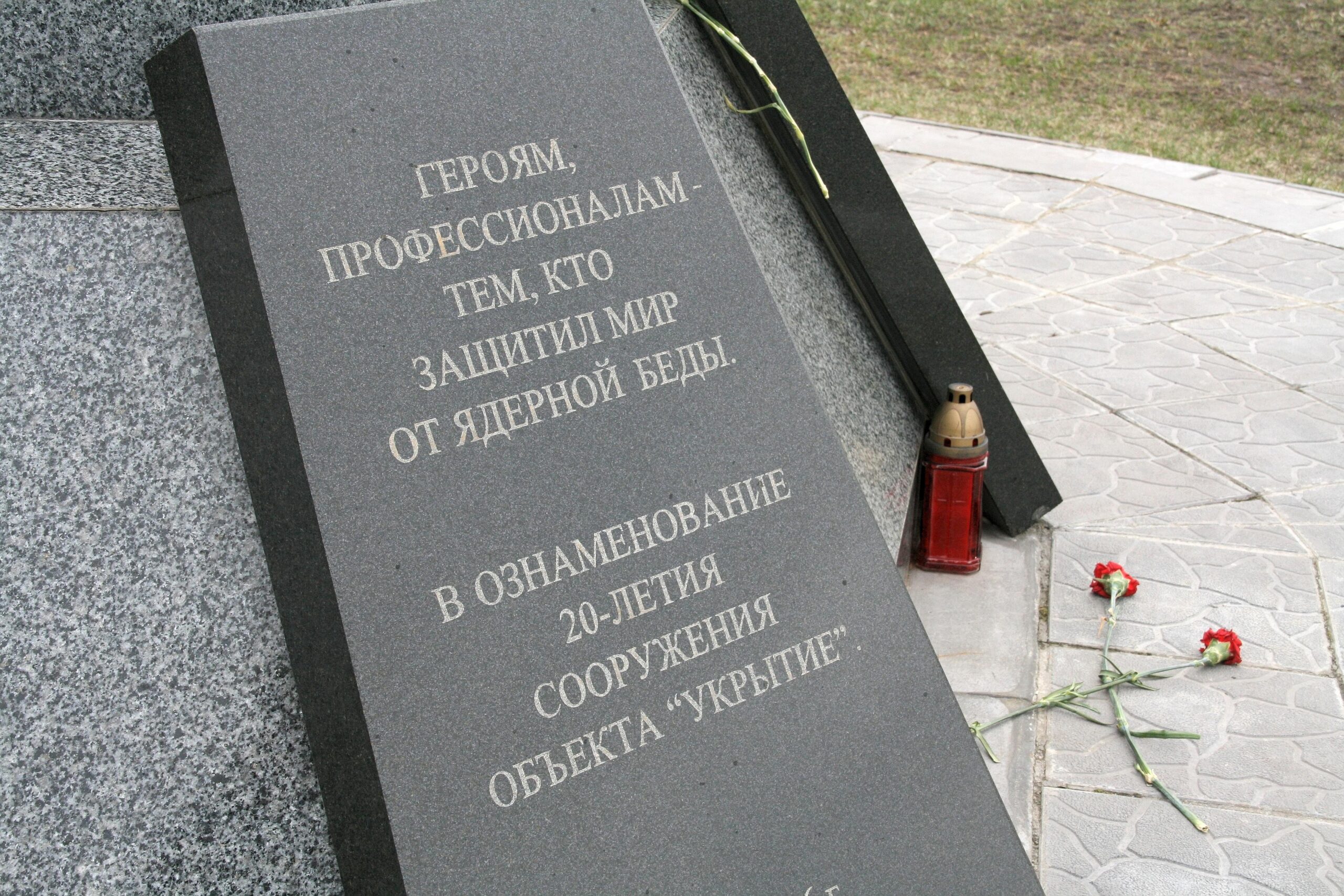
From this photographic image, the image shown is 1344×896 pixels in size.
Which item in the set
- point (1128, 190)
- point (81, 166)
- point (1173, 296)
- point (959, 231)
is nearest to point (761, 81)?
point (81, 166)

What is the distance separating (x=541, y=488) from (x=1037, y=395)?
278 centimetres

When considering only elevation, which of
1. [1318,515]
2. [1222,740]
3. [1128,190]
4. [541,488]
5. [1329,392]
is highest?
[541,488]

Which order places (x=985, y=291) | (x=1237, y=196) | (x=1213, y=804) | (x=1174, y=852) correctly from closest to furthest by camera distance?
1. (x=1174, y=852)
2. (x=1213, y=804)
3. (x=985, y=291)
4. (x=1237, y=196)

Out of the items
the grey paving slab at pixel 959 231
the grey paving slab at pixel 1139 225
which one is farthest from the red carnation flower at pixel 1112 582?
the grey paving slab at pixel 1139 225

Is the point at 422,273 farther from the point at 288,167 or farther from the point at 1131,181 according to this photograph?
the point at 1131,181

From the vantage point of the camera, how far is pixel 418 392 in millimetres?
1960

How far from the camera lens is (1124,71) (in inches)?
375

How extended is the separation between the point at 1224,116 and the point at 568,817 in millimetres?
8025

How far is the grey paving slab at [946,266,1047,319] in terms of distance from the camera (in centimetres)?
523

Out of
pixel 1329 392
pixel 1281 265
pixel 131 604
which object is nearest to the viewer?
pixel 131 604

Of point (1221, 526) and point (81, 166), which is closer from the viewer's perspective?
point (81, 166)

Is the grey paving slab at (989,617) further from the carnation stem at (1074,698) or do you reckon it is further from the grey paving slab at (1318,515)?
the grey paving slab at (1318,515)

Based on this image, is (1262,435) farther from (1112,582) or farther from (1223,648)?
(1223,648)

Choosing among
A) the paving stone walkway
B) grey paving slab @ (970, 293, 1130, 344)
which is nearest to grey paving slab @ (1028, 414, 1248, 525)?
the paving stone walkway
